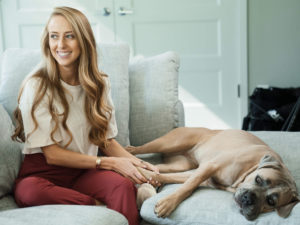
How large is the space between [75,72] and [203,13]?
7.71ft

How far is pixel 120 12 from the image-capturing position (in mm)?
3926

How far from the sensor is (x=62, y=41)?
1.70 meters

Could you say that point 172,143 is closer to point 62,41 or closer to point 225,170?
point 225,170

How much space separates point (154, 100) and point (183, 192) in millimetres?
688

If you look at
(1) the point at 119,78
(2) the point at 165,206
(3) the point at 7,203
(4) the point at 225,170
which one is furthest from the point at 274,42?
(3) the point at 7,203

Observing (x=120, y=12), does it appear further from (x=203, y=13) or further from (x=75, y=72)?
(x=75, y=72)

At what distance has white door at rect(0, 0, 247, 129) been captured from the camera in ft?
12.8

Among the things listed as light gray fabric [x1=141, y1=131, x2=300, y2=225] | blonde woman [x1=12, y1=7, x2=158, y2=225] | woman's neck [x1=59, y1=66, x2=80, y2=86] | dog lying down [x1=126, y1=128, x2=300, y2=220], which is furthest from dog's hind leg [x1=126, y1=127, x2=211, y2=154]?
woman's neck [x1=59, y1=66, x2=80, y2=86]

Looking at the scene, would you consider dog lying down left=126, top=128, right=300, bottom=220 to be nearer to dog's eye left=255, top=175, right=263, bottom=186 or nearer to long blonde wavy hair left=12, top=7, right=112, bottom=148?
dog's eye left=255, top=175, right=263, bottom=186

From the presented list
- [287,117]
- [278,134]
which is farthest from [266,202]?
[287,117]

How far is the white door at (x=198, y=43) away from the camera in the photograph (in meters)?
3.89

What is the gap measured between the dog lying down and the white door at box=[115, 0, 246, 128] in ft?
6.08

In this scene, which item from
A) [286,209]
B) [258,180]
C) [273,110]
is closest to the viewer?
[286,209]

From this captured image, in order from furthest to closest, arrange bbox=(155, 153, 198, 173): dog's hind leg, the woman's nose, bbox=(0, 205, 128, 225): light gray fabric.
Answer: bbox=(155, 153, 198, 173): dog's hind leg
the woman's nose
bbox=(0, 205, 128, 225): light gray fabric
